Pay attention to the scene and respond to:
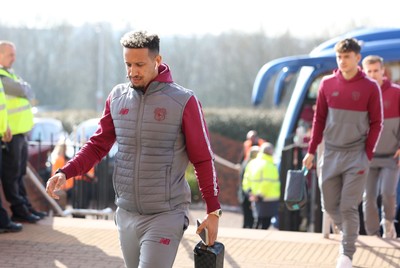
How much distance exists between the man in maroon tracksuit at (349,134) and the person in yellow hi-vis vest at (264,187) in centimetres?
547

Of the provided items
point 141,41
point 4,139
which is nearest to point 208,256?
point 141,41

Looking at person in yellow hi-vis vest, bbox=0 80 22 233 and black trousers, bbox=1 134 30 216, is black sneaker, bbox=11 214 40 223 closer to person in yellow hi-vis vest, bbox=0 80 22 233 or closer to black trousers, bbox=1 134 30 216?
black trousers, bbox=1 134 30 216

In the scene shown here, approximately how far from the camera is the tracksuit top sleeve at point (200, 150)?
460 centimetres

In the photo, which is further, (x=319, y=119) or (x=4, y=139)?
(x=4, y=139)

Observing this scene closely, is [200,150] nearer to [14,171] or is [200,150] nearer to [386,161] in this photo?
[386,161]

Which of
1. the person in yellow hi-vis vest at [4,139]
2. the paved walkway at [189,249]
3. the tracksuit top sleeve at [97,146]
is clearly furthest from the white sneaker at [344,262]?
the person in yellow hi-vis vest at [4,139]

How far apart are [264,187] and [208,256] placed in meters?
8.12

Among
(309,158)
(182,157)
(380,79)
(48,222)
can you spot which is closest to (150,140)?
(182,157)

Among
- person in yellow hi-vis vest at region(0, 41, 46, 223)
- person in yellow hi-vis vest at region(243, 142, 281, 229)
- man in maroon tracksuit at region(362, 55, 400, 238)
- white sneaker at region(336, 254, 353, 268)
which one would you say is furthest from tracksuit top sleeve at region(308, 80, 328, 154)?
person in yellow hi-vis vest at region(243, 142, 281, 229)

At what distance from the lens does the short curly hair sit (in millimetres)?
4523

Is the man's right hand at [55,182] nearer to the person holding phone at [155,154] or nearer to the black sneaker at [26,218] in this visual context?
the person holding phone at [155,154]

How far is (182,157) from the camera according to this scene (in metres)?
4.72

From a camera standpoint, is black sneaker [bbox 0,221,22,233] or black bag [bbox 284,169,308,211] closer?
black bag [bbox 284,169,308,211]

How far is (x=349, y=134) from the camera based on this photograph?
6.89 m
